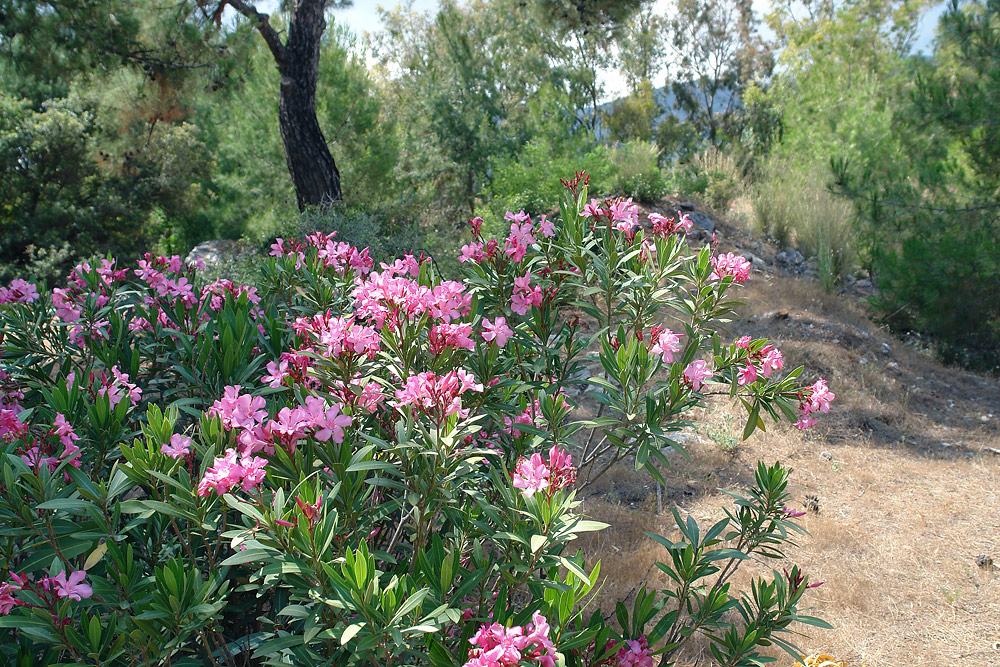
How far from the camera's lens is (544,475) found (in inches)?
41.6

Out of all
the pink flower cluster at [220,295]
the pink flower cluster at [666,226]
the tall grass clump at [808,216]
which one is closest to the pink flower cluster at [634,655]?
the pink flower cluster at [666,226]

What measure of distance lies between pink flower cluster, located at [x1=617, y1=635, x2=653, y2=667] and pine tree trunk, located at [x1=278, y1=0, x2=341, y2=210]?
5.34m

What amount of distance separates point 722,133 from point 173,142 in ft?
57.7

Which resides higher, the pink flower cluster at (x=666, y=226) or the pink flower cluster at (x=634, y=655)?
the pink flower cluster at (x=666, y=226)

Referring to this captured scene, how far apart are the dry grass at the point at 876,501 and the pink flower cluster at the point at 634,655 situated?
3.48 ft

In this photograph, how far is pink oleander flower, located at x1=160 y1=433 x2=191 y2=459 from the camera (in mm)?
1084

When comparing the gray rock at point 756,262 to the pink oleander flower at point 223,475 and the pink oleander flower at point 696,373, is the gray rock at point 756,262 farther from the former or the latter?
the pink oleander flower at point 223,475

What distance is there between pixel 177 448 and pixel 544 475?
67 cm

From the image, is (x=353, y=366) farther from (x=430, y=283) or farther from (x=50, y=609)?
(x=50, y=609)

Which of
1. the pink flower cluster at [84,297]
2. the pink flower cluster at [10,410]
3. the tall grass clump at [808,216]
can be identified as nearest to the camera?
the pink flower cluster at [10,410]

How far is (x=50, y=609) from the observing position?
0.98 meters

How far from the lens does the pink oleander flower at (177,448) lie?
3.56 ft

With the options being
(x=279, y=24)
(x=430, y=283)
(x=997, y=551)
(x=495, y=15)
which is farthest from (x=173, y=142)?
(x=997, y=551)

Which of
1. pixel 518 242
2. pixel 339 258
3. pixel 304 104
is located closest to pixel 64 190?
pixel 304 104
